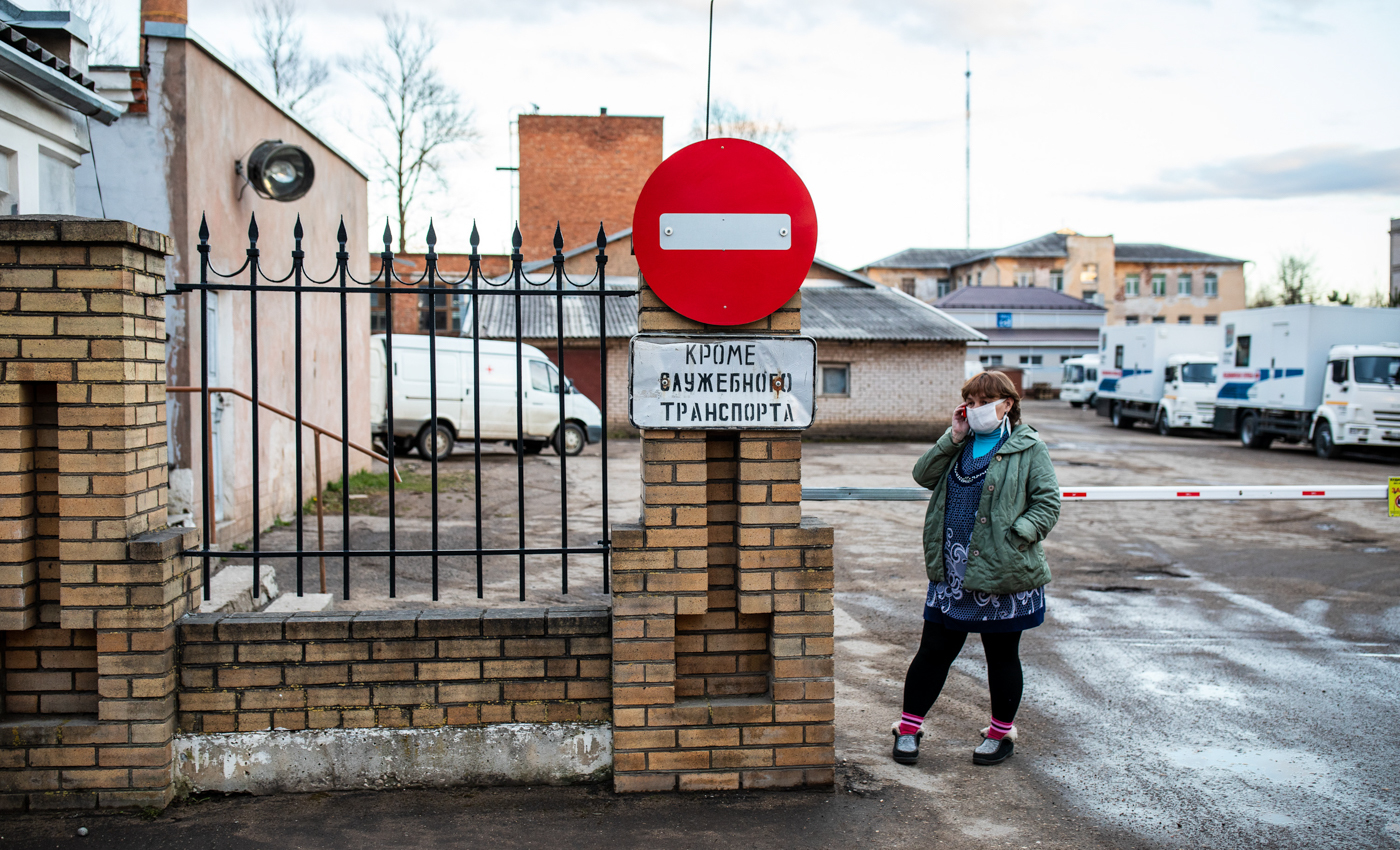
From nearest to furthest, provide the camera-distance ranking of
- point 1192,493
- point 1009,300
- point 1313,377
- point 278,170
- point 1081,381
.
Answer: point 1192,493 → point 278,170 → point 1313,377 → point 1081,381 → point 1009,300

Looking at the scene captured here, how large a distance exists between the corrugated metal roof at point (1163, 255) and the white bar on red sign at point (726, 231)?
69.3m

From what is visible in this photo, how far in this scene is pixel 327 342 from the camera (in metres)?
12.7

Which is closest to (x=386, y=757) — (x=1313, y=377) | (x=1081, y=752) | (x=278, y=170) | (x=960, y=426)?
(x=960, y=426)

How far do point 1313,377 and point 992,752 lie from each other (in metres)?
20.3

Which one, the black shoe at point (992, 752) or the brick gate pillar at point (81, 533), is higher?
the brick gate pillar at point (81, 533)

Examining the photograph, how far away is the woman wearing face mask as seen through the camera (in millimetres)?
3930

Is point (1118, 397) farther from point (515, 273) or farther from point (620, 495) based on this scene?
point (515, 273)

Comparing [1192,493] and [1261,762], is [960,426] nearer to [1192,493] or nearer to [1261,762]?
[1261,762]

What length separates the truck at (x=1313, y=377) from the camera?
62.7ft

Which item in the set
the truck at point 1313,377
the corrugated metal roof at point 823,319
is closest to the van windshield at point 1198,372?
the truck at point 1313,377

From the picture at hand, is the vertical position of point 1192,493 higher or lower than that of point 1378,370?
lower

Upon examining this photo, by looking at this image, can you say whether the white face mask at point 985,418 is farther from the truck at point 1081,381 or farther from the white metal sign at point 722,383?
the truck at point 1081,381

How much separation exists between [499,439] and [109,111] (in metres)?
11.3

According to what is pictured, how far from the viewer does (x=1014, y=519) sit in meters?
3.94
